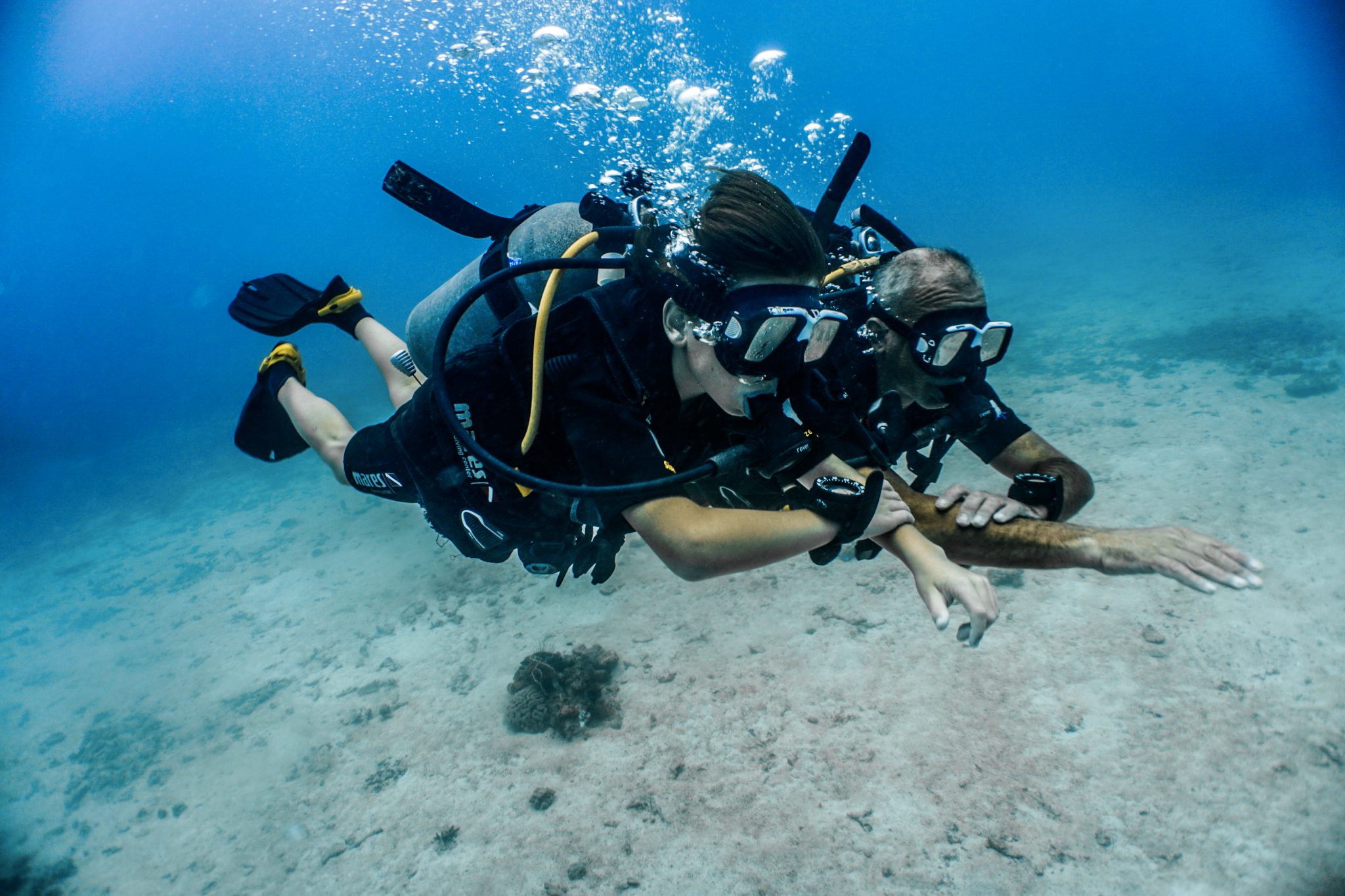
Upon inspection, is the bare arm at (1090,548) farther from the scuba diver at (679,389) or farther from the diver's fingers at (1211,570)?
the scuba diver at (679,389)

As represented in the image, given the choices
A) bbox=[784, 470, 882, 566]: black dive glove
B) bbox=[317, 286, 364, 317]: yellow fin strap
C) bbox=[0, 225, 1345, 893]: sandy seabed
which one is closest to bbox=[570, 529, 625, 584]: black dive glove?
bbox=[784, 470, 882, 566]: black dive glove

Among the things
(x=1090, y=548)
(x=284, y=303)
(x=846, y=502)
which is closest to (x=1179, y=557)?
(x=1090, y=548)

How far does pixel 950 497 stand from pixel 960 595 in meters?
0.90

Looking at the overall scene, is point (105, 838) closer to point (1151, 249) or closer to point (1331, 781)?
point (1331, 781)

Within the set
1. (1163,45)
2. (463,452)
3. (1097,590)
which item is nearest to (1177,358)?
(1097,590)

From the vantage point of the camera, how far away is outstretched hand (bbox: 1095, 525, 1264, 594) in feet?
6.70

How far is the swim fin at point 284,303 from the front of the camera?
436 centimetres

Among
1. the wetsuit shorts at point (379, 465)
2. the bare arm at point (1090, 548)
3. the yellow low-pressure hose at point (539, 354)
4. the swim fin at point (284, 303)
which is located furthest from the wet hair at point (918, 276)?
the swim fin at point (284, 303)

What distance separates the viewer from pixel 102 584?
41.8 ft

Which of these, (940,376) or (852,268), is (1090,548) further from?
(852,268)

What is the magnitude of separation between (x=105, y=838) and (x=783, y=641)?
7.51m

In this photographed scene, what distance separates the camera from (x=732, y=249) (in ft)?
7.18

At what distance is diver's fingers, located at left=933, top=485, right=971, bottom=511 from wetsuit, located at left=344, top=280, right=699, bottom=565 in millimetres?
1408

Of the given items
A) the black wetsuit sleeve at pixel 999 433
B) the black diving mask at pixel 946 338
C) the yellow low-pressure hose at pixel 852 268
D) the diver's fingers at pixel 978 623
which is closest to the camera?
the diver's fingers at pixel 978 623
